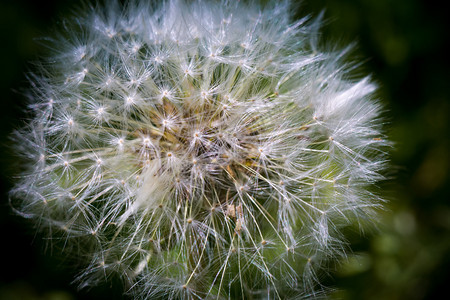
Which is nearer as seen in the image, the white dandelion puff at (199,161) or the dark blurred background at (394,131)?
the white dandelion puff at (199,161)

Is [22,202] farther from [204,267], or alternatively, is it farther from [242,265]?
[242,265]

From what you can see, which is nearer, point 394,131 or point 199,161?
point 199,161

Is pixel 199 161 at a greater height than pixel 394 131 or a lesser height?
lesser

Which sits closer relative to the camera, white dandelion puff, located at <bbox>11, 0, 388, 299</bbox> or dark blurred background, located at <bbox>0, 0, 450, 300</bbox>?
white dandelion puff, located at <bbox>11, 0, 388, 299</bbox>

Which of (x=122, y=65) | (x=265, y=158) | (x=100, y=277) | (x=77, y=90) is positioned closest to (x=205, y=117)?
(x=265, y=158)

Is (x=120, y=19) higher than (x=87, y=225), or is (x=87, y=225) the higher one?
(x=120, y=19)
